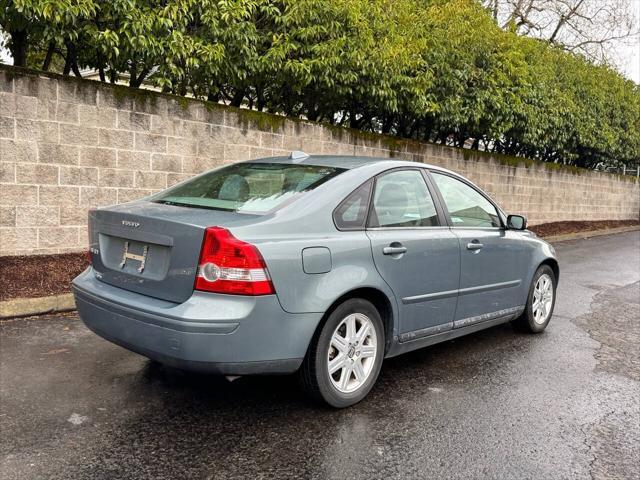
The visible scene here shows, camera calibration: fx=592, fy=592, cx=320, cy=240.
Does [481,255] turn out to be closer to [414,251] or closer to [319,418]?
[414,251]

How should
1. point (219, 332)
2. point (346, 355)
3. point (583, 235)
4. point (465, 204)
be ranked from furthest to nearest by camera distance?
point (583, 235), point (465, 204), point (346, 355), point (219, 332)

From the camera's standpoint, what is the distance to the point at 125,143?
290 inches

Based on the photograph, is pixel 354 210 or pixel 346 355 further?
pixel 354 210

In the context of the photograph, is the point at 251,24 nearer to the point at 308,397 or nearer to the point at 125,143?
the point at 125,143

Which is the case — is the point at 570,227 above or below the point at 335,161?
below

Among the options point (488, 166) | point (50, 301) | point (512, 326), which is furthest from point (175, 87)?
point (488, 166)

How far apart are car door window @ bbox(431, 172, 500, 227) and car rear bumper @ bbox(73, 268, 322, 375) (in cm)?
171

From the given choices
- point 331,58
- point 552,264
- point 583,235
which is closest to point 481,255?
point 552,264

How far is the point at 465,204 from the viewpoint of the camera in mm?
4691

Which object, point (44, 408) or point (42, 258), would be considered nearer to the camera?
point (44, 408)

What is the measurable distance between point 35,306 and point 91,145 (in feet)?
7.72

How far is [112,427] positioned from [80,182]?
14.7 feet

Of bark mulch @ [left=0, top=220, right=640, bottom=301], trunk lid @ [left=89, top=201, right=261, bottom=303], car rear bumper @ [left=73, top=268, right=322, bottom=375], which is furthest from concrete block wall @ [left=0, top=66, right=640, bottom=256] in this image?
car rear bumper @ [left=73, top=268, right=322, bottom=375]

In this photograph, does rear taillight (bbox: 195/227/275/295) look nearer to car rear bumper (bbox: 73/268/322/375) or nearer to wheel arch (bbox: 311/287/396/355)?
car rear bumper (bbox: 73/268/322/375)
